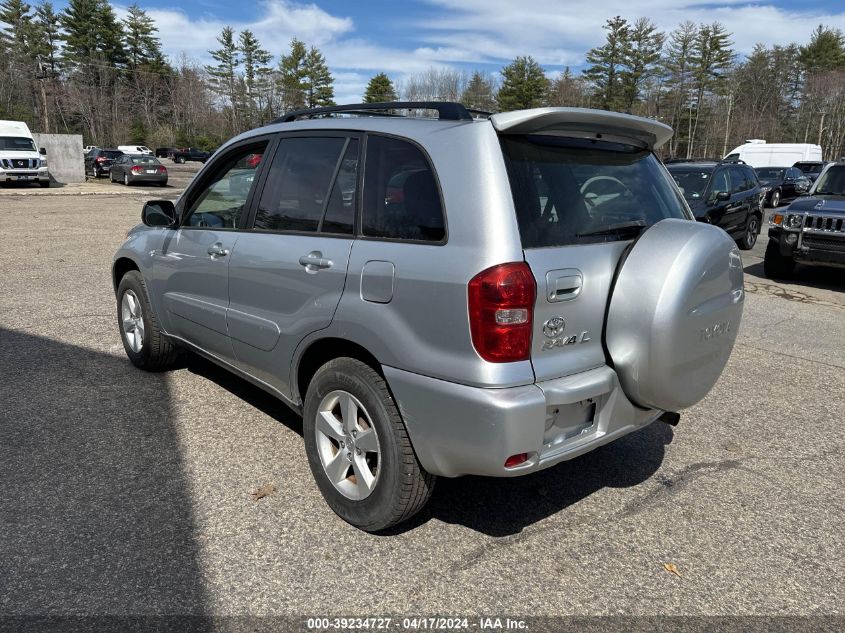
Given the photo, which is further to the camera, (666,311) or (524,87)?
(524,87)

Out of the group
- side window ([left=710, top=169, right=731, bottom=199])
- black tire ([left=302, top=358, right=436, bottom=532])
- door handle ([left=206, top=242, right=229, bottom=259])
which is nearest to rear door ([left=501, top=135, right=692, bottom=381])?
black tire ([left=302, top=358, right=436, bottom=532])

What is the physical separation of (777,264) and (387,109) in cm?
875

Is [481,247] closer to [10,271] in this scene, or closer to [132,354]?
[132,354]

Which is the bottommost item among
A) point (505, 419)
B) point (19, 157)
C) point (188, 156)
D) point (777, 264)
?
point (777, 264)

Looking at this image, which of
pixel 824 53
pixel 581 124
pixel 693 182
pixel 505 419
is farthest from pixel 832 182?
pixel 824 53

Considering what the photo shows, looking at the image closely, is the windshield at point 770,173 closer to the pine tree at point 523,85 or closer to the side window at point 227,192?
the side window at point 227,192

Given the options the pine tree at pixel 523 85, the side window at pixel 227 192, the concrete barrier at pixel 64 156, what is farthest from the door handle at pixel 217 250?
the pine tree at pixel 523 85

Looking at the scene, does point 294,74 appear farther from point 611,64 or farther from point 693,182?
point 693,182

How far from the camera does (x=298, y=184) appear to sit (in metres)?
3.44

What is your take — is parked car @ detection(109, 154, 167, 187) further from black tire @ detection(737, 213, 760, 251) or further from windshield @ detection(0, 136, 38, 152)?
black tire @ detection(737, 213, 760, 251)

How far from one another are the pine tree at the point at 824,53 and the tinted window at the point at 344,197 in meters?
86.3

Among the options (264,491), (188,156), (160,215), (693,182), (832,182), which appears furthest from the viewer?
(188,156)

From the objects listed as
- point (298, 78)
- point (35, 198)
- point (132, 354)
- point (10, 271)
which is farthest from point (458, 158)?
point (298, 78)

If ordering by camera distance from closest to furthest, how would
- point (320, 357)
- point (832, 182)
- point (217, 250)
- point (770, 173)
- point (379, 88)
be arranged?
1. point (320, 357)
2. point (217, 250)
3. point (832, 182)
4. point (770, 173)
5. point (379, 88)
